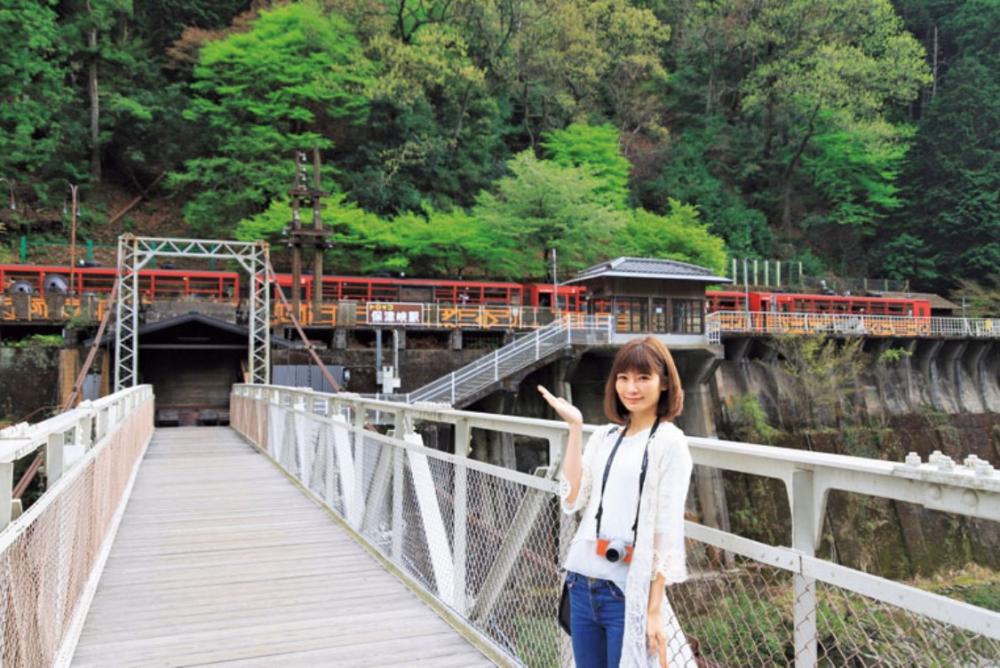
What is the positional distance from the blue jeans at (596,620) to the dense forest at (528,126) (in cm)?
2947

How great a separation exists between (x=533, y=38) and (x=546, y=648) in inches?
1796

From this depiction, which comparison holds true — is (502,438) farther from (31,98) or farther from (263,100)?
(31,98)

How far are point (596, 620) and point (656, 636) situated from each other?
0.25 m

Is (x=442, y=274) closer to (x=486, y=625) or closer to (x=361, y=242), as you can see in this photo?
(x=361, y=242)

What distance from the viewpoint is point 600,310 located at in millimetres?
26281

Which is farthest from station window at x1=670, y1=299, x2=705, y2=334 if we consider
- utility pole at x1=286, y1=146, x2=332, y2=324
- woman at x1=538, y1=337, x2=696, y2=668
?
woman at x1=538, y1=337, x2=696, y2=668

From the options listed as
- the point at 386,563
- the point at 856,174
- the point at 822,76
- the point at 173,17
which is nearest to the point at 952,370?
the point at 856,174

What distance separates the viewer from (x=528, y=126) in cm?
4484

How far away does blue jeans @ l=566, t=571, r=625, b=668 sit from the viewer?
2.00 m

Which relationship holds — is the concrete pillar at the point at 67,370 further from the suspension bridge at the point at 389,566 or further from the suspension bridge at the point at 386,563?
the suspension bridge at the point at 389,566

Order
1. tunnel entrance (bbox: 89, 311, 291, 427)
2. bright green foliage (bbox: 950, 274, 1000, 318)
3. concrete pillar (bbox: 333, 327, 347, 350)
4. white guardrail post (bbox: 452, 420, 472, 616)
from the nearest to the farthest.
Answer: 1. white guardrail post (bbox: 452, 420, 472, 616)
2. tunnel entrance (bbox: 89, 311, 291, 427)
3. concrete pillar (bbox: 333, 327, 347, 350)
4. bright green foliage (bbox: 950, 274, 1000, 318)

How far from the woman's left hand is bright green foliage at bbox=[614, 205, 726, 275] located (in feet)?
114

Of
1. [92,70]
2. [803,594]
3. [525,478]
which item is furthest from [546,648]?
[92,70]

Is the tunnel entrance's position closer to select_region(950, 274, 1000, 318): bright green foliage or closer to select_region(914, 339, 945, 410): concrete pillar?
select_region(914, 339, 945, 410): concrete pillar
